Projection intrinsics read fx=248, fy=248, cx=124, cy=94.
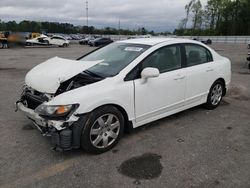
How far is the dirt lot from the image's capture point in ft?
9.32

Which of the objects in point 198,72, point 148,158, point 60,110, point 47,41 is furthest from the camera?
point 47,41

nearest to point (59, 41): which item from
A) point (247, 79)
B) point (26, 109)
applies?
point (247, 79)

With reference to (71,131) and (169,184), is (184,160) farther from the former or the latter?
(71,131)

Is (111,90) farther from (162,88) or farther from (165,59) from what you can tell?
(165,59)

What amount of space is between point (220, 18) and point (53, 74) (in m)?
77.7

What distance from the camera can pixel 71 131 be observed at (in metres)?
3.11

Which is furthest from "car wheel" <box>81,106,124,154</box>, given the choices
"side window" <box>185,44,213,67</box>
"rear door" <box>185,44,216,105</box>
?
"side window" <box>185,44,213,67</box>

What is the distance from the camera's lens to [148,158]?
330 centimetres

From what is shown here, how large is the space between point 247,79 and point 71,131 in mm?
7452

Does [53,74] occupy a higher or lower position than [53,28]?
lower

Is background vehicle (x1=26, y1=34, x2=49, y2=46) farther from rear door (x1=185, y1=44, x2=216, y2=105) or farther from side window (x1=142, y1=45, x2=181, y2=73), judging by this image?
side window (x1=142, y1=45, x2=181, y2=73)

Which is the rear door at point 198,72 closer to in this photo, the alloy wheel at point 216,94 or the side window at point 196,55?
the side window at point 196,55

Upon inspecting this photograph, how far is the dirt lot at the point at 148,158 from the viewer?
112 inches

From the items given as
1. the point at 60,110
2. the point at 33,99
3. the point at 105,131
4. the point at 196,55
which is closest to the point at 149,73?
the point at 105,131
